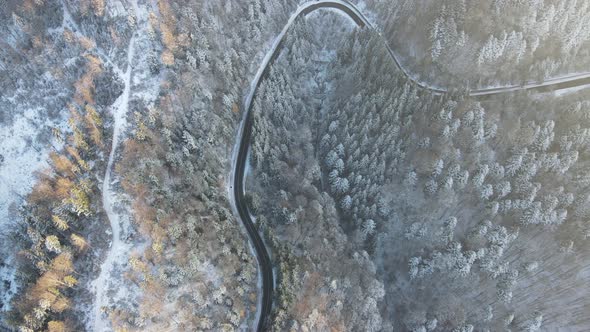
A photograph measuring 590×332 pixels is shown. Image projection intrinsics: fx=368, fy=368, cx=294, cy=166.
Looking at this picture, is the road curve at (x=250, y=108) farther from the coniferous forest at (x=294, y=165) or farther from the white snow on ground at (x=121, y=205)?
the white snow on ground at (x=121, y=205)

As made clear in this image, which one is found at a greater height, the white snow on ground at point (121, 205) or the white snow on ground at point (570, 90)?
the white snow on ground at point (570, 90)

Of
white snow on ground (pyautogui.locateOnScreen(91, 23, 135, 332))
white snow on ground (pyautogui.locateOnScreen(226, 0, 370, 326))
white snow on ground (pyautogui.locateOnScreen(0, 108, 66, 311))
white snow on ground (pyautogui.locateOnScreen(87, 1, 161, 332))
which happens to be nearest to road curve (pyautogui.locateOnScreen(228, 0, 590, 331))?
white snow on ground (pyautogui.locateOnScreen(226, 0, 370, 326))

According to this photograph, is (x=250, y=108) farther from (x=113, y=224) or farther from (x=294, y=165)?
(x=113, y=224)

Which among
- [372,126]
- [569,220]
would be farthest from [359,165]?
[569,220]

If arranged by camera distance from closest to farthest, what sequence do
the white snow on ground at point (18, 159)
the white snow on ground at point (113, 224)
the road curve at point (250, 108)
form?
the white snow on ground at point (113, 224), the white snow on ground at point (18, 159), the road curve at point (250, 108)

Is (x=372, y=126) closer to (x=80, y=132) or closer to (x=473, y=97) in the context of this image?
(x=473, y=97)

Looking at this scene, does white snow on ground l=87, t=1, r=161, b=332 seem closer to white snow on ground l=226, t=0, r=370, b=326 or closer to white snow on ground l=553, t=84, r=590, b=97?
white snow on ground l=226, t=0, r=370, b=326

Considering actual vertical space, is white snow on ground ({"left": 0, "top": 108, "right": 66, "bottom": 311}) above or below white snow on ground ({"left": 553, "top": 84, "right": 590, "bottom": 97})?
below

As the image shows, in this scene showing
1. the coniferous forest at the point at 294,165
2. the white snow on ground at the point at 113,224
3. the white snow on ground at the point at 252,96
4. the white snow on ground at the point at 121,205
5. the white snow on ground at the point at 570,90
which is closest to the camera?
the white snow on ground at the point at 113,224

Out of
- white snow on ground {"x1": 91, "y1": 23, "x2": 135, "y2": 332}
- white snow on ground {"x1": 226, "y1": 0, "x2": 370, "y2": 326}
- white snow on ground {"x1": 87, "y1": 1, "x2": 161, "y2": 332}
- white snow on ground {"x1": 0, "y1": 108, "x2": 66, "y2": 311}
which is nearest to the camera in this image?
white snow on ground {"x1": 91, "y1": 23, "x2": 135, "y2": 332}

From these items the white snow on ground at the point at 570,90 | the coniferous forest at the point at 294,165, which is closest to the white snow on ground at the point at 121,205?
the coniferous forest at the point at 294,165
